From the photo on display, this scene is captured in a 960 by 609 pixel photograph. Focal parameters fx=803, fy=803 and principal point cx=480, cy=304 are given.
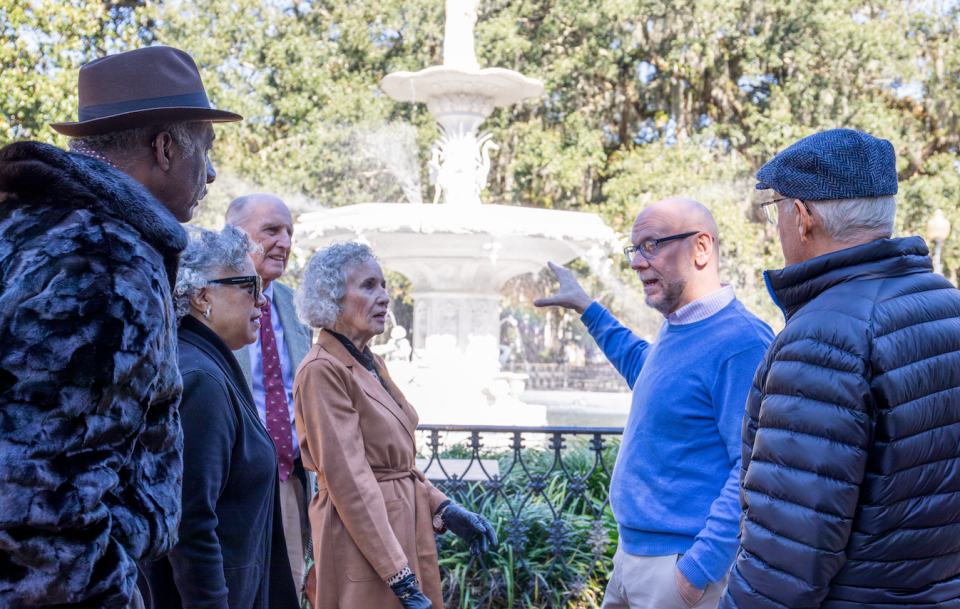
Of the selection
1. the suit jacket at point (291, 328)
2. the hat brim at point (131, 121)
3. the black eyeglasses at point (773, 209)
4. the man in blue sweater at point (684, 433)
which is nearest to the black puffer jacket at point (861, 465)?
the black eyeglasses at point (773, 209)

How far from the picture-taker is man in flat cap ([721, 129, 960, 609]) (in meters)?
1.61

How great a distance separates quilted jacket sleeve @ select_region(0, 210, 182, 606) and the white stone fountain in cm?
619

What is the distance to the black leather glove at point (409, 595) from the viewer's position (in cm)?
255

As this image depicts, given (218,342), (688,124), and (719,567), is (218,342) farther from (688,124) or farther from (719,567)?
(688,124)

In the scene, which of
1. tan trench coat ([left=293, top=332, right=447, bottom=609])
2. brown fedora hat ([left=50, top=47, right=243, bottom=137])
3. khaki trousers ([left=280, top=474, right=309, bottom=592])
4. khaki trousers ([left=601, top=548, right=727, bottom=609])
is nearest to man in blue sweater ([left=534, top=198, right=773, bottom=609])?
khaki trousers ([left=601, top=548, right=727, bottom=609])

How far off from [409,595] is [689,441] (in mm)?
1010

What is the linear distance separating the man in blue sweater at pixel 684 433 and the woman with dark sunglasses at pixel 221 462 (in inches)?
41.7

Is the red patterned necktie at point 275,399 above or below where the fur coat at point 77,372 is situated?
below

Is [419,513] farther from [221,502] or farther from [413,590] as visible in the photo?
[221,502]

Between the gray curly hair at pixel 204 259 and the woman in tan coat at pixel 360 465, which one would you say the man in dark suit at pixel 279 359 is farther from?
the gray curly hair at pixel 204 259

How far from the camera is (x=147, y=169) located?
1.79 meters

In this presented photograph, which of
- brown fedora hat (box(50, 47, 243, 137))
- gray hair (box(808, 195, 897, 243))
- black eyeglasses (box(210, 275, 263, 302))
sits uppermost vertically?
brown fedora hat (box(50, 47, 243, 137))

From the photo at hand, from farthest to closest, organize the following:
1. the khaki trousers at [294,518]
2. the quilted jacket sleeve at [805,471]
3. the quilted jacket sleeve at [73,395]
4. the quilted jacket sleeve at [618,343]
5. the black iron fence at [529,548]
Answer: the black iron fence at [529,548] < the quilted jacket sleeve at [618,343] < the khaki trousers at [294,518] < the quilted jacket sleeve at [805,471] < the quilted jacket sleeve at [73,395]

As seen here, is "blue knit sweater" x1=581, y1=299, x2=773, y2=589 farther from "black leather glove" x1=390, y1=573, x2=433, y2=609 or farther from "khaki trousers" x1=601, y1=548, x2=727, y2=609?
"black leather glove" x1=390, y1=573, x2=433, y2=609
